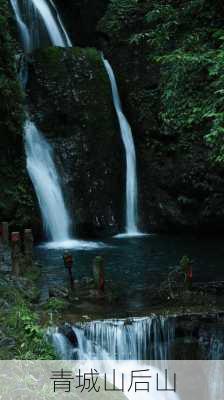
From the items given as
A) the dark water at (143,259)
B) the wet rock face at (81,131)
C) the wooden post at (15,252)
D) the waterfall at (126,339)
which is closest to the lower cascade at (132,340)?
the waterfall at (126,339)

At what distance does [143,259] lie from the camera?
1344 cm

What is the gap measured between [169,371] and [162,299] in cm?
133

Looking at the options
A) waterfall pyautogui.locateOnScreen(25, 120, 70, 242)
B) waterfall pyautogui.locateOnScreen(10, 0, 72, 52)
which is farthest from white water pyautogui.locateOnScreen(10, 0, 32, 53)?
waterfall pyautogui.locateOnScreen(25, 120, 70, 242)

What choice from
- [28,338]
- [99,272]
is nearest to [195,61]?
[99,272]

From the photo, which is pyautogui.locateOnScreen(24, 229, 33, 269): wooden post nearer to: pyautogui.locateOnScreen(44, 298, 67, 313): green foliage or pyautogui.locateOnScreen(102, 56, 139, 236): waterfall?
pyautogui.locateOnScreen(44, 298, 67, 313): green foliage

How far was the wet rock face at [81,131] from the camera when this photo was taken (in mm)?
17047

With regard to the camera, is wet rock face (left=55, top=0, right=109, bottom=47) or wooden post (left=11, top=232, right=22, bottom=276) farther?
wet rock face (left=55, top=0, right=109, bottom=47)

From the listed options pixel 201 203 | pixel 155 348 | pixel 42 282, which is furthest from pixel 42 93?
pixel 155 348

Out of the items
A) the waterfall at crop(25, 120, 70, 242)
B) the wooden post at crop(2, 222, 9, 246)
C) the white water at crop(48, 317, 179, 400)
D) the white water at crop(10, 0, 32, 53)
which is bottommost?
the white water at crop(48, 317, 179, 400)

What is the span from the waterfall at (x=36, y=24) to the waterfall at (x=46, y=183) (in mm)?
4563

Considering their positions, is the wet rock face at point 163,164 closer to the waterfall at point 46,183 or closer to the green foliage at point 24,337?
the waterfall at point 46,183

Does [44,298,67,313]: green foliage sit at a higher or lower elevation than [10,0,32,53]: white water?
lower

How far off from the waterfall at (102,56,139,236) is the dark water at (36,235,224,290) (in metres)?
1.09

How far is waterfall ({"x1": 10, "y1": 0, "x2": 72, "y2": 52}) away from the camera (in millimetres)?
20281
